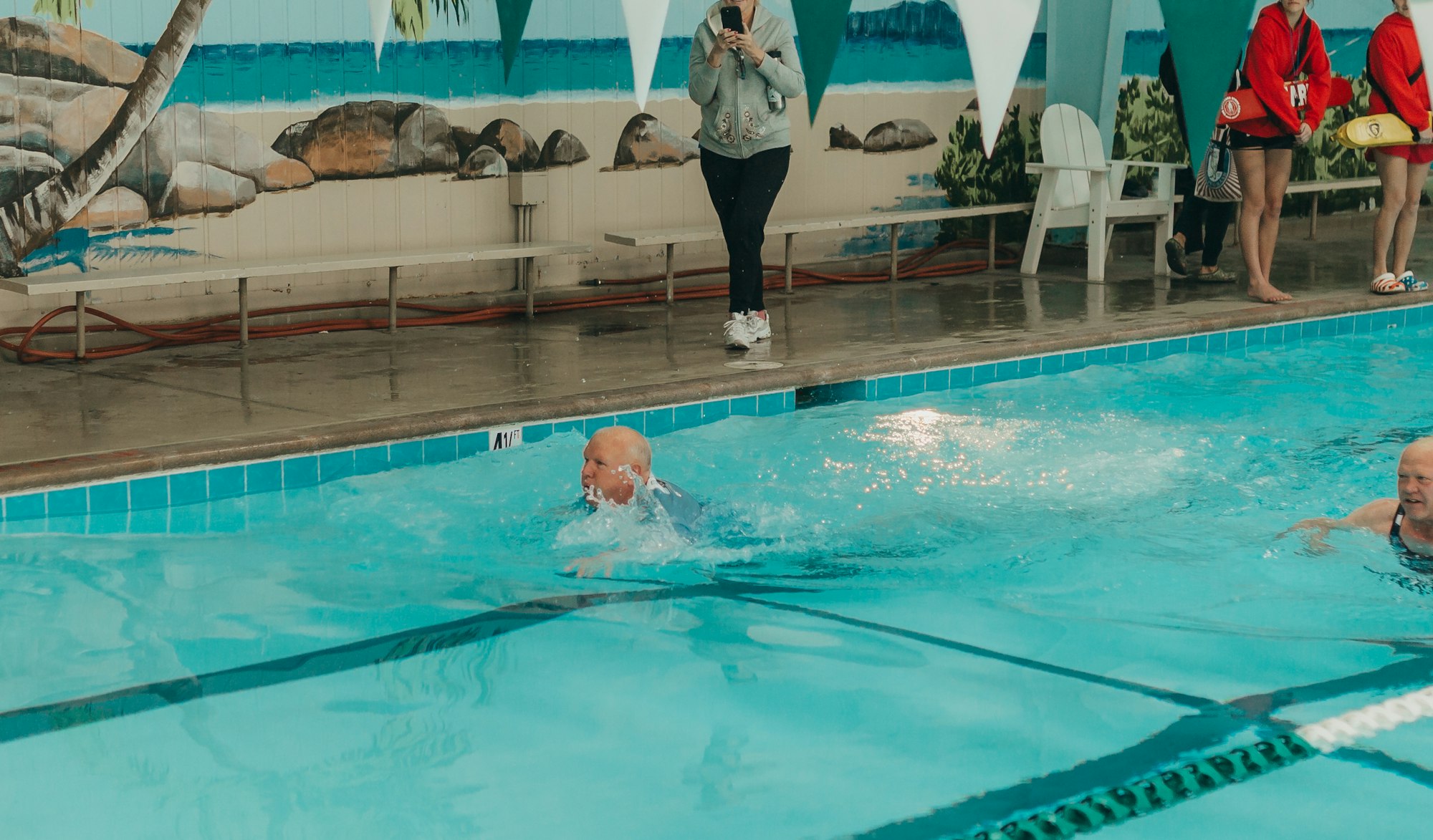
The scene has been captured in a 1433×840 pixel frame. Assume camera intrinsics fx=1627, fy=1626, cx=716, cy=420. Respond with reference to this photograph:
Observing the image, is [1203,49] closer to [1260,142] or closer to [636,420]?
[636,420]

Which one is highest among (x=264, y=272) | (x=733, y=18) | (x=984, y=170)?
(x=733, y=18)

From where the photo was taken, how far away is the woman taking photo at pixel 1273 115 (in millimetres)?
8984

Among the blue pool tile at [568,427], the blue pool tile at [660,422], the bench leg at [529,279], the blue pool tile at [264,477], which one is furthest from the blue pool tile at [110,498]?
the bench leg at [529,279]

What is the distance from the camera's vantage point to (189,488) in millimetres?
5625

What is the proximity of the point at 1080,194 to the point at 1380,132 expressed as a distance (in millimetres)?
2055

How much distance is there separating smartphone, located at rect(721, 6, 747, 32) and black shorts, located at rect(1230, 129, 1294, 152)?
339 centimetres

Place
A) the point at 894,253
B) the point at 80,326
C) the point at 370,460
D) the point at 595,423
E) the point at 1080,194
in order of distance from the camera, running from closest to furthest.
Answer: the point at 370,460, the point at 595,423, the point at 80,326, the point at 894,253, the point at 1080,194

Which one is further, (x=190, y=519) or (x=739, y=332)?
(x=739, y=332)

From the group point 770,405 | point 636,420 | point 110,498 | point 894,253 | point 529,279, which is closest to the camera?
point 110,498

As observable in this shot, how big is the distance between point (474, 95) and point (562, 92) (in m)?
0.58

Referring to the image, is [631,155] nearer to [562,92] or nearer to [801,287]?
[562,92]

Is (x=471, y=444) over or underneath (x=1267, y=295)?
underneath

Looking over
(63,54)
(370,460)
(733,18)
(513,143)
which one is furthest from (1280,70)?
(63,54)

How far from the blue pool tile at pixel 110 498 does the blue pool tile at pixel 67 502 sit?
0.03 meters
